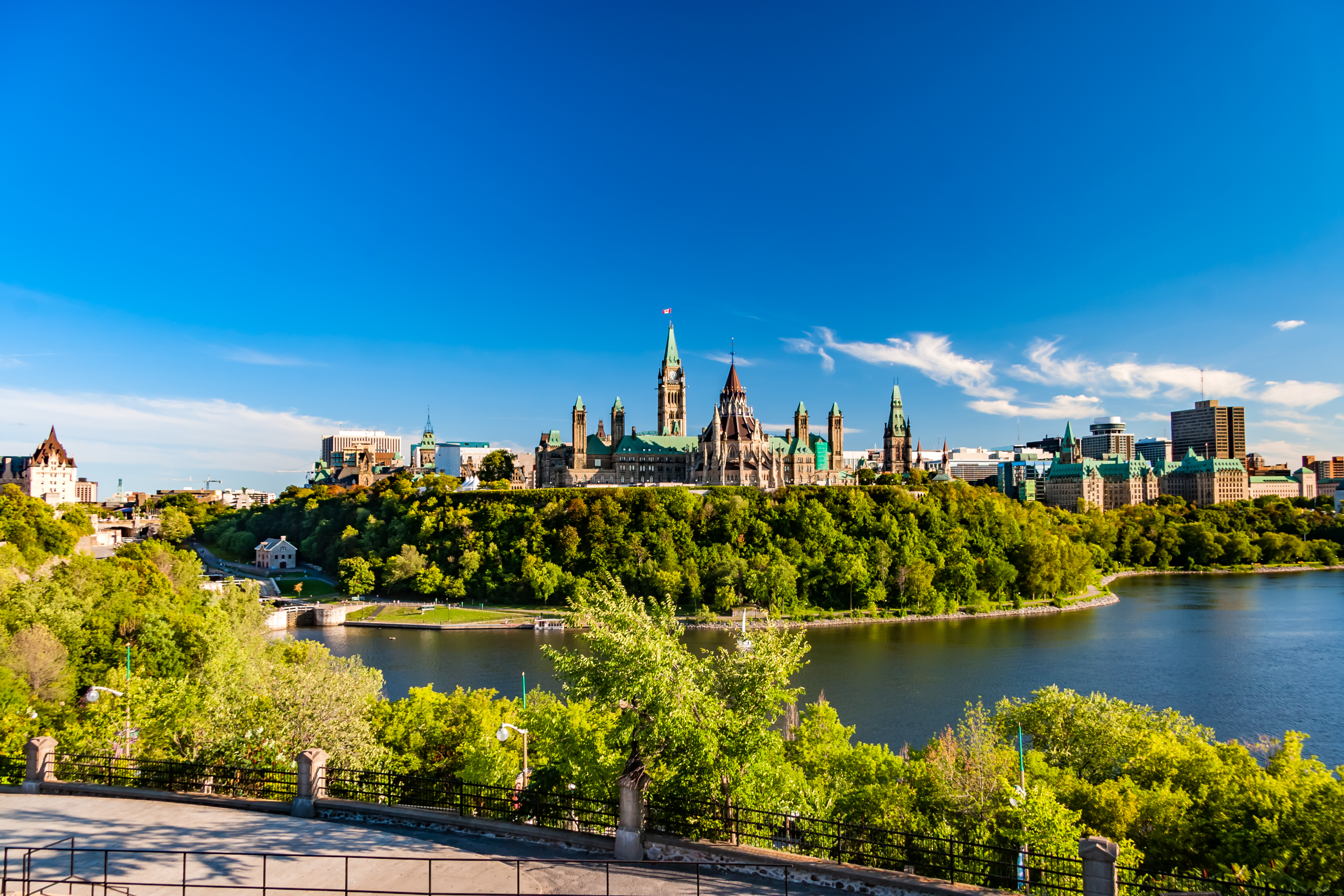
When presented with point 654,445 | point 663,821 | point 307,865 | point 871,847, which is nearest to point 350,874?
point 307,865

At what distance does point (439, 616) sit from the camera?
223ft

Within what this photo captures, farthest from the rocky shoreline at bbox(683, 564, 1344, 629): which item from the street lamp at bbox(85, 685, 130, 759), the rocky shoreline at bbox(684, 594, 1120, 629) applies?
the street lamp at bbox(85, 685, 130, 759)

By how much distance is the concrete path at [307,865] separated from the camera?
10.4m

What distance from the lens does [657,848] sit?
36.9ft

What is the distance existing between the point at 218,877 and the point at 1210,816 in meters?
19.5

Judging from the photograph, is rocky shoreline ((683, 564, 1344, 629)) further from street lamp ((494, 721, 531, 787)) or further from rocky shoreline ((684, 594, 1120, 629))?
street lamp ((494, 721, 531, 787))

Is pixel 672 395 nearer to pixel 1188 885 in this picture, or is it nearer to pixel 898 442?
pixel 898 442

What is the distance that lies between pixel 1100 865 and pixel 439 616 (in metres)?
64.7

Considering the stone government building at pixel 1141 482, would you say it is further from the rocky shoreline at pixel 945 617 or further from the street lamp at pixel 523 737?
the street lamp at pixel 523 737

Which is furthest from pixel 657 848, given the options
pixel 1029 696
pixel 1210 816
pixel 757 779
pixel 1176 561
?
pixel 1176 561

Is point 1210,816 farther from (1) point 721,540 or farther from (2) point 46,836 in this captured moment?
(1) point 721,540

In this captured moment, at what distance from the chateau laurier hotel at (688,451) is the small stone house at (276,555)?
32.2 m

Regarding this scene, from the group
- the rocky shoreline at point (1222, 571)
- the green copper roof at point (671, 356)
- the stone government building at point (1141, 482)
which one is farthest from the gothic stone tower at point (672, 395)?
the stone government building at point (1141, 482)

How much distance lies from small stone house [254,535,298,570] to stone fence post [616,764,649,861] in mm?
93748
